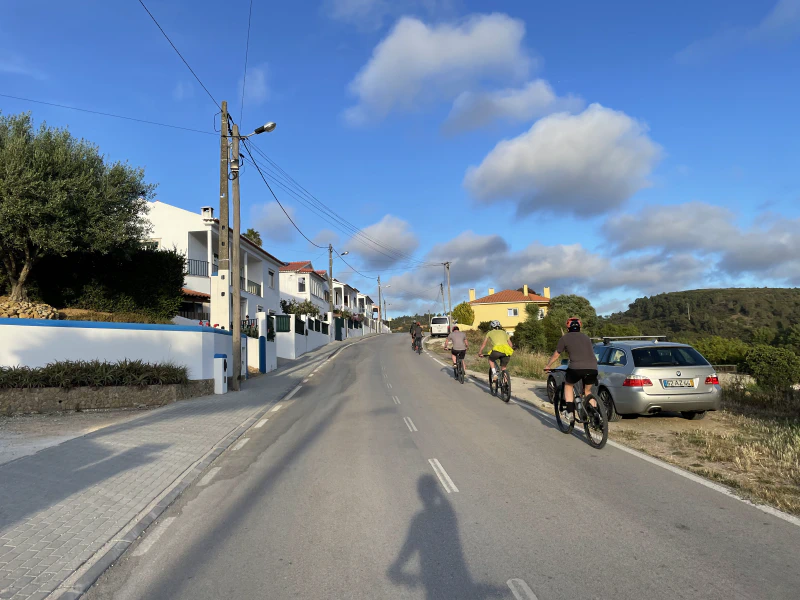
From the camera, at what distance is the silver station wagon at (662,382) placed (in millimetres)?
9359

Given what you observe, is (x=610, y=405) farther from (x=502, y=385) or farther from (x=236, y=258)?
(x=236, y=258)

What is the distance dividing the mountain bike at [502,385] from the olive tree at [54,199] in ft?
38.0

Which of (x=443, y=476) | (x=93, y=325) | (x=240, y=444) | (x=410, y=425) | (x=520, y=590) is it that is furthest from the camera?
(x=93, y=325)

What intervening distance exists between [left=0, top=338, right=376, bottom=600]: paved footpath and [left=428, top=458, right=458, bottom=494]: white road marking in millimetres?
2997

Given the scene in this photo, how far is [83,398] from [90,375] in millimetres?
509

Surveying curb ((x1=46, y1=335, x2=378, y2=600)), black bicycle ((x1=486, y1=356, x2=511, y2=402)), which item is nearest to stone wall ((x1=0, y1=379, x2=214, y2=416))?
curb ((x1=46, y1=335, x2=378, y2=600))

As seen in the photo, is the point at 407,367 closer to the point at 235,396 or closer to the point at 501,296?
the point at 235,396

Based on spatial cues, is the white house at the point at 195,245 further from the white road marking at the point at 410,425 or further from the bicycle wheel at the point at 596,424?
the bicycle wheel at the point at 596,424

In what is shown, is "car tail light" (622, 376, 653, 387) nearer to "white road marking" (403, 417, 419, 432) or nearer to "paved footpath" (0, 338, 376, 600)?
"white road marking" (403, 417, 419, 432)

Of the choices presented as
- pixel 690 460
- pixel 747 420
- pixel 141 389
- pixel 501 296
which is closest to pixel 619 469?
pixel 690 460

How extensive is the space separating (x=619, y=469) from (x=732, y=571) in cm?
298

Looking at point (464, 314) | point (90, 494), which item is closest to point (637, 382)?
point (90, 494)

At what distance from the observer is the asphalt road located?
387cm

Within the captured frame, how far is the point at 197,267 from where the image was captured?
1249 inches
